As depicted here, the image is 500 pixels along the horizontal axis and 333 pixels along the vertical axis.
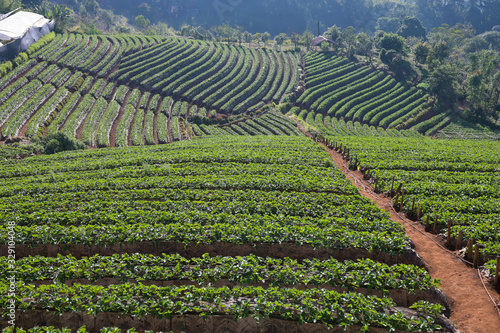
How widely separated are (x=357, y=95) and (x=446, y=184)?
197 feet

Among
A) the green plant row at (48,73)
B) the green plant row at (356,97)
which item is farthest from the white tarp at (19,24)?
the green plant row at (356,97)

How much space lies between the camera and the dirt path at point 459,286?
1229 centimetres

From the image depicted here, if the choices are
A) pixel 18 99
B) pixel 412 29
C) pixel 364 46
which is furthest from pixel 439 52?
pixel 18 99

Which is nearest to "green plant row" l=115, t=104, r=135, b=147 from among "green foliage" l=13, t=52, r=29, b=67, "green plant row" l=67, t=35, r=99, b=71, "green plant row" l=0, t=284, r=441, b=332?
"green plant row" l=67, t=35, r=99, b=71

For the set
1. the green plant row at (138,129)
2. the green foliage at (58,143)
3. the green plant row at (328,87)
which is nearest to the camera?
the green foliage at (58,143)

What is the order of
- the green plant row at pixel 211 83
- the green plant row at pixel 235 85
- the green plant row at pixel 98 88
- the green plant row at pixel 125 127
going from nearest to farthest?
the green plant row at pixel 125 127, the green plant row at pixel 98 88, the green plant row at pixel 235 85, the green plant row at pixel 211 83

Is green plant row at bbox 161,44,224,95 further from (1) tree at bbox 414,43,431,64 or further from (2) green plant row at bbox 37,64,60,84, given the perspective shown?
(1) tree at bbox 414,43,431,64

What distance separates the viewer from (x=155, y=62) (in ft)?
254

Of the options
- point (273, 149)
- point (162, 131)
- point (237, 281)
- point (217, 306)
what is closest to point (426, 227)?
point (237, 281)

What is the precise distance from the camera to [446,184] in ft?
77.1

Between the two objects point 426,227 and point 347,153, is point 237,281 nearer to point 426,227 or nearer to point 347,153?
point 426,227

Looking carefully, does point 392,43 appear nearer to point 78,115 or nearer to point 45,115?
point 78,115

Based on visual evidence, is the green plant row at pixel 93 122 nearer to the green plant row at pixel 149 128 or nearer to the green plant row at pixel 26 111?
the green plant row at pixel 149 128

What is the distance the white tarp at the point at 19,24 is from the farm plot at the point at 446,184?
68.5 meters
